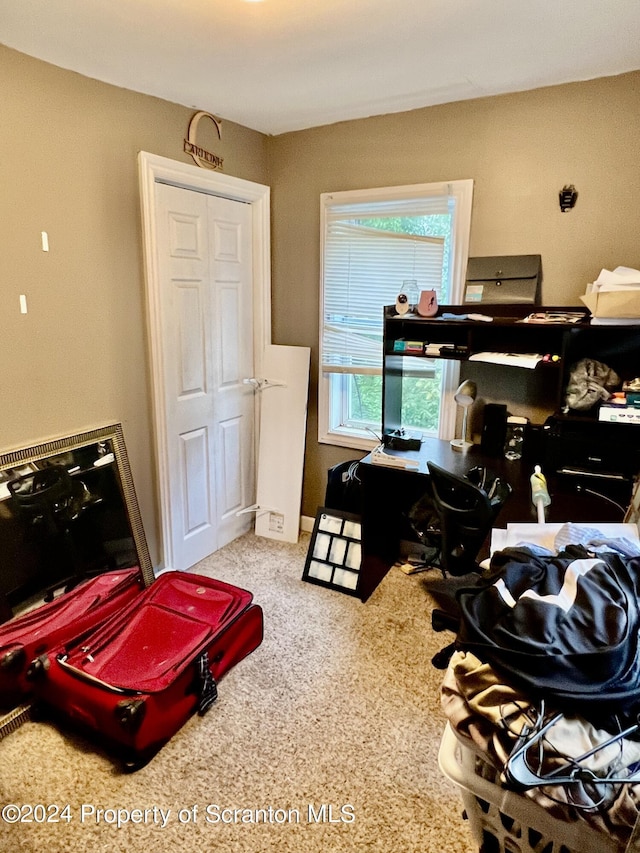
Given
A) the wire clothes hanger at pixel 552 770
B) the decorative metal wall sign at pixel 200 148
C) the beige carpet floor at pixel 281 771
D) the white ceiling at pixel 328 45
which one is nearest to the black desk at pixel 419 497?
the beige carpet floor at pixel 281 771

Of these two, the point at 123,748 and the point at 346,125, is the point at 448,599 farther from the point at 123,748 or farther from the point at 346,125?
the point at 346,125

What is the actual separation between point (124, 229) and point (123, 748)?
2.15 m

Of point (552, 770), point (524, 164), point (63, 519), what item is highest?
point (524, 164)

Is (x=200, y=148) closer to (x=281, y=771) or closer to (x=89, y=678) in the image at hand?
(x=89, y=678)

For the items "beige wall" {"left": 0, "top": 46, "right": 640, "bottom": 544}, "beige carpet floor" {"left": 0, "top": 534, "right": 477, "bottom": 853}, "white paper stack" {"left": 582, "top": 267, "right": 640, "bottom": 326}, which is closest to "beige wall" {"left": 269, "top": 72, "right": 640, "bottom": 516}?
"beige wall" {"left": 0, "top": 46, "right": 640, "bottom": 544}

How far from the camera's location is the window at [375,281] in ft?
8.96

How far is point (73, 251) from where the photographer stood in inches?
89.6

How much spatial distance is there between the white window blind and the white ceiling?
0.52m

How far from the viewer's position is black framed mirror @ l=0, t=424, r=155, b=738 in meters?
2.09

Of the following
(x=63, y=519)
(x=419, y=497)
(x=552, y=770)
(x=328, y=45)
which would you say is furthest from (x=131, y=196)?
(x=552, y=770)

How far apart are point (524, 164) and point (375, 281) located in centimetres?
91

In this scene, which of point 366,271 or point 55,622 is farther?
point 366,271

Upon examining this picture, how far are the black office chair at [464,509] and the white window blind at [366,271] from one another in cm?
100

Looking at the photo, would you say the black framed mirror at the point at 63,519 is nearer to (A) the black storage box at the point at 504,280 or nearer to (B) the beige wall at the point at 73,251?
(B) the beige wall at the point at 73,251
